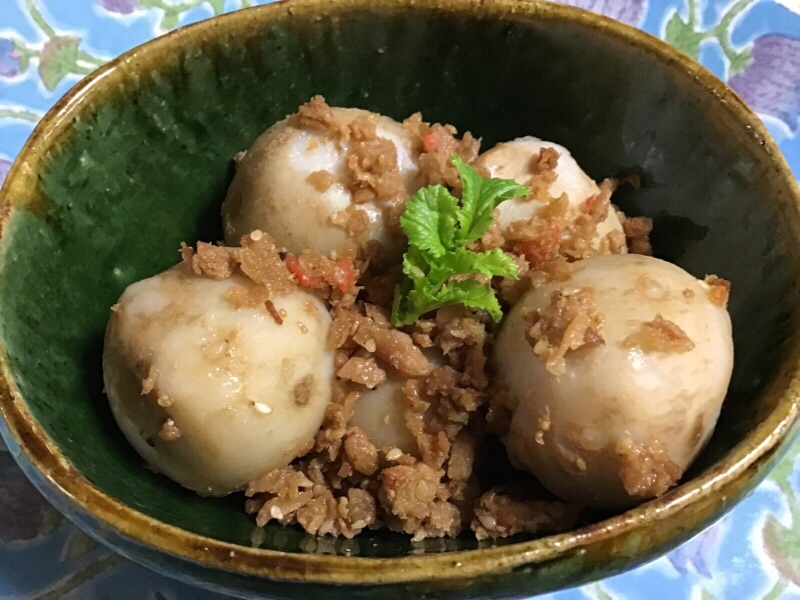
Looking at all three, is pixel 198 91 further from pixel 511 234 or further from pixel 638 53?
pixel 638 53

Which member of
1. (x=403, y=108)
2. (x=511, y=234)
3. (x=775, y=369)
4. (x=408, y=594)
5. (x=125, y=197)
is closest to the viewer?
(x=408, y=594)

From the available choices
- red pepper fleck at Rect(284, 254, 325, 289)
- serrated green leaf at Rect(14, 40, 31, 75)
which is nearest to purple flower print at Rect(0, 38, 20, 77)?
serrated green leaf at Rect(14, 40, 31, 75)

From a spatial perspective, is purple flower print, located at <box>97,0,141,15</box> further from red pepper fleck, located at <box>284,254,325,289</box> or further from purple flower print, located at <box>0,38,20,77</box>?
red pepper fleck, located at <box>284,254,325,289</box>

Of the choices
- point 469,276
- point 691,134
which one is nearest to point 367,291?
point 469,276

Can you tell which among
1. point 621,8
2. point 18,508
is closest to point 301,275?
point 18,508

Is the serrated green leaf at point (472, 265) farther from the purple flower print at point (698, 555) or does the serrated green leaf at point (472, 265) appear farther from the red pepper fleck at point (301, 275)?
the purple flower print at point (698, 555)

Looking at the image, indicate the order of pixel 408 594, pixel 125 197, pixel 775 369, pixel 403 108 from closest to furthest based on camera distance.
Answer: pixel 408 594 < pixel 775 369 < pixel 125 197 < pixel 403 108
